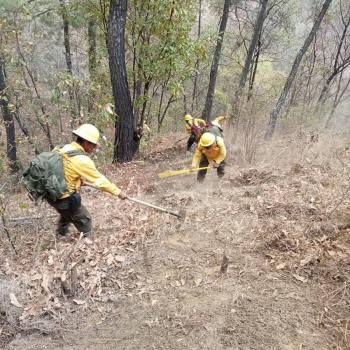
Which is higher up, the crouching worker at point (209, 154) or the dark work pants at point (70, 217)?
the crouching worker at point (209, 154)

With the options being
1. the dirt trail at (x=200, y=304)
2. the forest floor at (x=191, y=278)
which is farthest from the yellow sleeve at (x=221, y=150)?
the dirt trail at (x=200, y=304)

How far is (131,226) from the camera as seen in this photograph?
17.1ft

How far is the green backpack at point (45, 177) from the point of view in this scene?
4.36 metres

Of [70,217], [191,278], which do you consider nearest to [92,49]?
[70,217]

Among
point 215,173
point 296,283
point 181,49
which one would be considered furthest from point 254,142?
point 296,283

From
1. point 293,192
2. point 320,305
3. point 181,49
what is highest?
point 181,49

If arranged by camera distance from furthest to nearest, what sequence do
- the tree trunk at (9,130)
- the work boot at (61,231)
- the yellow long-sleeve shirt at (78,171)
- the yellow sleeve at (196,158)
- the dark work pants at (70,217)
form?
the tree trunk at (9,130) → the yellow sleeve at (196,158) → the work boot at (61,231) → the dark work pants at (70,217) → the yellow long-sleeve shirt at (78,171)

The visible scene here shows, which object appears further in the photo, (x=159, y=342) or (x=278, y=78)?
(x=278, y=78)

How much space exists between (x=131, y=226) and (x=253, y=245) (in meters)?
1.78

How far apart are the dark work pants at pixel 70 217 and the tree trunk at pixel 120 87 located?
4.18 meters

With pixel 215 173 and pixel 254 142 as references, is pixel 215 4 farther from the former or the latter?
pixel 215 173

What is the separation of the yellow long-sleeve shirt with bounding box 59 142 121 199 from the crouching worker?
2.95m

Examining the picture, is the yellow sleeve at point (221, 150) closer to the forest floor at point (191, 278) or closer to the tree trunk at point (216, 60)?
the forest floor at point (191, 278)

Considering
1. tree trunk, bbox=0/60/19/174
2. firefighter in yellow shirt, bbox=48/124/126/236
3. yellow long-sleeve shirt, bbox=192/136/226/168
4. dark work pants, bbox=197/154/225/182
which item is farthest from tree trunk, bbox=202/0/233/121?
firefighter in yellow shirt, bbox=48/124/126/236
